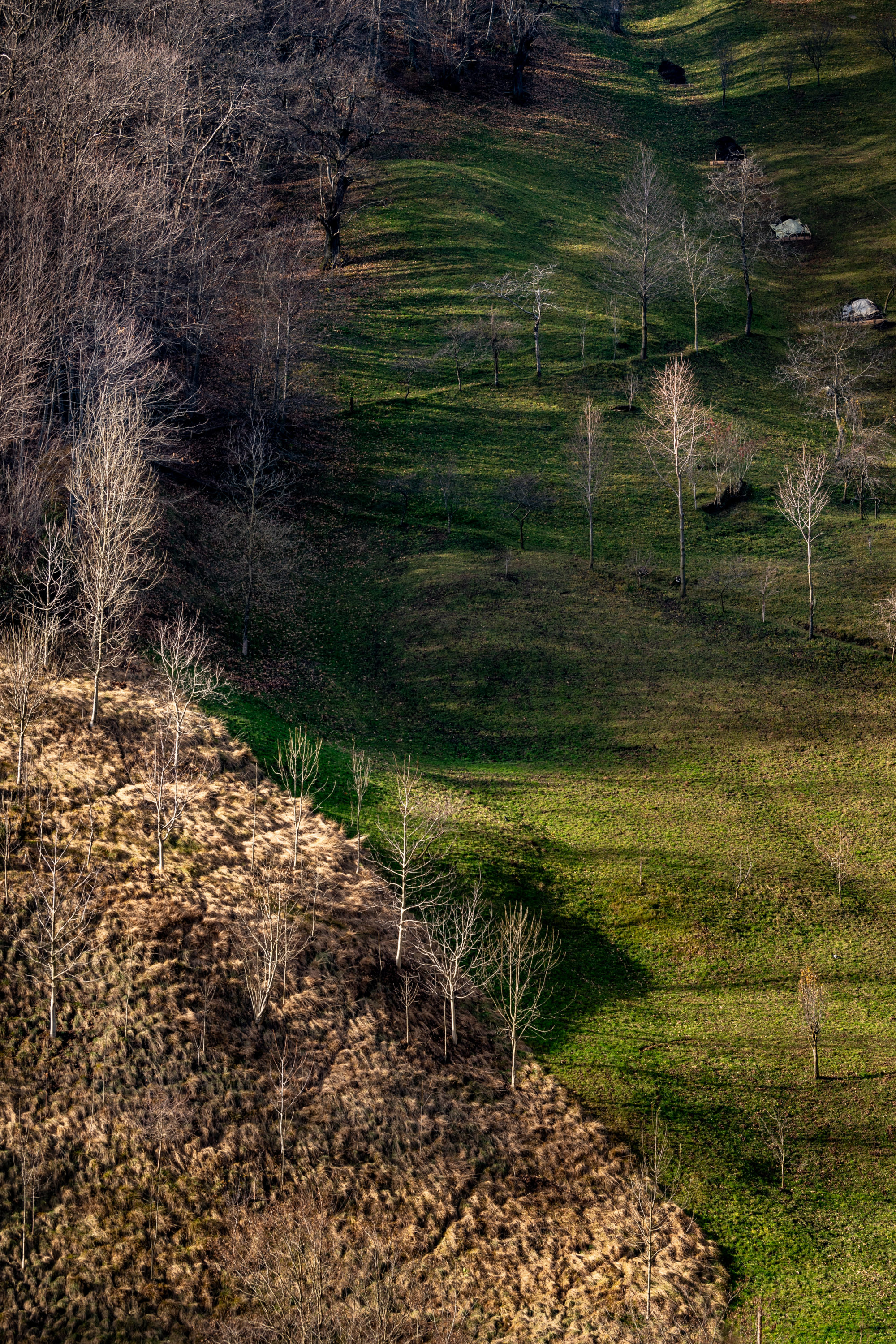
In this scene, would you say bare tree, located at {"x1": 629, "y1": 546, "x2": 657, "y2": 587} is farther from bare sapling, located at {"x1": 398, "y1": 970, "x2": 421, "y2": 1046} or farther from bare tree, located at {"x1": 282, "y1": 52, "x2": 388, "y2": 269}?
bare tree, located at {"x1": 282, "y1": 52, "x2": 388, "y2": 269}

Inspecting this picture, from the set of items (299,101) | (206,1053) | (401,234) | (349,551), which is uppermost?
(299,101)

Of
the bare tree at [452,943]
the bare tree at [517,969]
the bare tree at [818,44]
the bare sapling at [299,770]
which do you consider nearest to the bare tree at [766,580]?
the bare sapling at [299,770]

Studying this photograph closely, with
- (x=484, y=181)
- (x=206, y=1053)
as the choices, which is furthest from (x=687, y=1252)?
(x=484, y=181)

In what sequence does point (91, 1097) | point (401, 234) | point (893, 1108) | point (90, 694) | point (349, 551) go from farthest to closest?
point (401, 234) → point (349, 551) → point (90, 694) → point (893, 1108) → point (91, 1097)

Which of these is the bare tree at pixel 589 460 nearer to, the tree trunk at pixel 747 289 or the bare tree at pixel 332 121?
the tree trunk at pixel 747 289

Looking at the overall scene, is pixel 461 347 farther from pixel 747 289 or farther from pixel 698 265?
pixel 698 265

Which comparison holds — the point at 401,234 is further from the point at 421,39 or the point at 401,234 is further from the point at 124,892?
the point at 124,892
